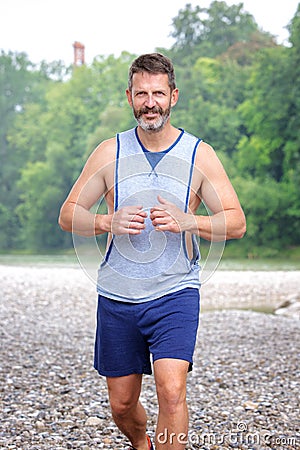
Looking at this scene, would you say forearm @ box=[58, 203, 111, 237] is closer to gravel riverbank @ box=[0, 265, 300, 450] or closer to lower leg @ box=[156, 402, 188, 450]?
lower leg @ box=[156, 402, 188, 450]

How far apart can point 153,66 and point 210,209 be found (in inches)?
26.5

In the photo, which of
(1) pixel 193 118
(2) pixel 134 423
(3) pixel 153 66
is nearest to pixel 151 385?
(2) pixel 134 423

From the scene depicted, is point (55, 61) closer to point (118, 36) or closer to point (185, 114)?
point (118, 36)

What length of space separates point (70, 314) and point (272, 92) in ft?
85.8

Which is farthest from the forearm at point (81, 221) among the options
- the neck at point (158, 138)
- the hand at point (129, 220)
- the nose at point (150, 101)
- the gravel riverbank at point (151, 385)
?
the gravel riverbank at point (151, 385)

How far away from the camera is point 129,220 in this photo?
120 inches

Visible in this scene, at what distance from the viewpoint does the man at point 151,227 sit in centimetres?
311

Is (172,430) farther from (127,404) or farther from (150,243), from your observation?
(150,243)

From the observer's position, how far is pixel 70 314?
41.9 ft

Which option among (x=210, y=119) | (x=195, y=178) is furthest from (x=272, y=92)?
(x=195, y=178)

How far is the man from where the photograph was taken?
10.2ft

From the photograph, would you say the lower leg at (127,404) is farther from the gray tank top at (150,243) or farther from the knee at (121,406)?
the gray tank top at (150,243)

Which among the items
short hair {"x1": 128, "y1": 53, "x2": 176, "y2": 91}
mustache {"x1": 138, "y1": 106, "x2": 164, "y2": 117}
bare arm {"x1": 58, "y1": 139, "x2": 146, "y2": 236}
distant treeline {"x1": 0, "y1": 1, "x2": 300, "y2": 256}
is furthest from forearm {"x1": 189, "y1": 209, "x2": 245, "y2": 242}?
distant treeline {"x1": 0, "y1": 1, "x2": 300, "y2": 256}

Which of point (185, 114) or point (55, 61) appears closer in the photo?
point (185, 114)
